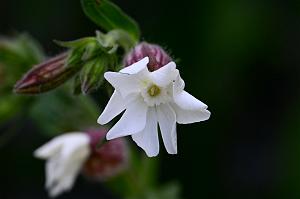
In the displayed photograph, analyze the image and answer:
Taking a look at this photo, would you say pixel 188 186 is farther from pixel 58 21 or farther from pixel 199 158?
pixel 58 21

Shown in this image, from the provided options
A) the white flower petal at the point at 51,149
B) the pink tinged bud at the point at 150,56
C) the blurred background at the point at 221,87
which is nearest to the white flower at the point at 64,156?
the white flower petal at the point at 51,149

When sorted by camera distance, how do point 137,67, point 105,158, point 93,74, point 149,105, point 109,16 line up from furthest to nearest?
1. point 105,158
2. point 109,16
3. point 93,74
4. point 149,105
5. point 137,67

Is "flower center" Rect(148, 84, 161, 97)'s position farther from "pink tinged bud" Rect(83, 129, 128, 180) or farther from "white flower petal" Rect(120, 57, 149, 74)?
"pink tinged bud" Rect(83, 129, 128, 180)

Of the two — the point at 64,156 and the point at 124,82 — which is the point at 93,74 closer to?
the point at 124,82

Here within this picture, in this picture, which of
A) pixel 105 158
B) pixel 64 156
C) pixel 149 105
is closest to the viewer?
pixel 149 105

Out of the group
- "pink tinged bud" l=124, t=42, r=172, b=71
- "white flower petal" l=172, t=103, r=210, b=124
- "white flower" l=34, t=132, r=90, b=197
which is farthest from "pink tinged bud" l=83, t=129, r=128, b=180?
"white flower petal" l=172, t=103, r=210, b=124

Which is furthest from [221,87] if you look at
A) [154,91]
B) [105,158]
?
[154,91]
